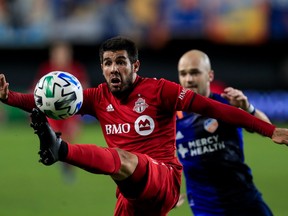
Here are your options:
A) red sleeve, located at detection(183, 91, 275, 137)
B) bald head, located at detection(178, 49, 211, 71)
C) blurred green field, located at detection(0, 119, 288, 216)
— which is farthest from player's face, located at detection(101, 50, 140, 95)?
blurred green field, located at detection(0, 119, 288, 216)

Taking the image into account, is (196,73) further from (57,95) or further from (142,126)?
(57,95)

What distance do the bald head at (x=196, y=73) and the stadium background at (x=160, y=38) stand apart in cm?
866

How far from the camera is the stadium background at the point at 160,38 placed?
19.0 metres

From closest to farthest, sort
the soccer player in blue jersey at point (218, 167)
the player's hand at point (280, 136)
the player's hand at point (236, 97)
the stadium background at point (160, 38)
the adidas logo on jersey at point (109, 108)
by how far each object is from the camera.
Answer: the player's hand at point (280, 136)
the adidas logo on jersey at point (109, 108)
the player's hand at point (236, 97)
the soccer player in blue jersey at point (218, 167)
the stadium background at point (160, 38)

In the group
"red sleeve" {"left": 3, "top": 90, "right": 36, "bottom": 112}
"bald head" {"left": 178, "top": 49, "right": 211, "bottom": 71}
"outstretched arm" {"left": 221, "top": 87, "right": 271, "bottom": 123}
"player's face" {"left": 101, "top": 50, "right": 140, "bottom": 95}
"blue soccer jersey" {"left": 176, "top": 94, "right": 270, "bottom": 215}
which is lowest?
"blue soccer jersey" {"left": 176, "top": 94, "right": 270, "bottom": 215}

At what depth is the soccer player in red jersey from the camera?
5.45 m

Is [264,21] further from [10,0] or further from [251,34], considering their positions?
[10,0]

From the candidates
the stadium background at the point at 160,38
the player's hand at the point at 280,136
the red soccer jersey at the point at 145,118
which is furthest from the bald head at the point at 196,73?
the stadium background at the point at 160,38

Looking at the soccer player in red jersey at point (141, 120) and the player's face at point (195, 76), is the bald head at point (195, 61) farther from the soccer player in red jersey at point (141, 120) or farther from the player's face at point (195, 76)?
the soccer player in red jersey at point (141, 120)

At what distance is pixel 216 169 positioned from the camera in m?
6.37

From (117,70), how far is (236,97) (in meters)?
1.13

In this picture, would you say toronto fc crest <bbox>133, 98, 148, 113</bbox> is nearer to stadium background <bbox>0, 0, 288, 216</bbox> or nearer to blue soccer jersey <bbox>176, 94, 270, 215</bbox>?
blue soccer jersey <bbox>176, 94, 270, 215</bbox>

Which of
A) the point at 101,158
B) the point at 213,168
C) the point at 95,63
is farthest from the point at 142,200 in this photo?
the point at 95,63

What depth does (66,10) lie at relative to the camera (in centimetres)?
1923
